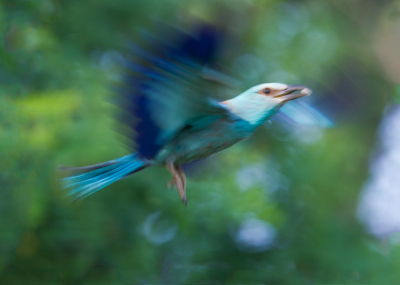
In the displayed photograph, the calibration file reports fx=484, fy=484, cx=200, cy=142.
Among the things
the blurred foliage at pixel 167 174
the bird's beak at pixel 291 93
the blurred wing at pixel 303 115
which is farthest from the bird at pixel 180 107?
the blurred foliage at pixel 167 174

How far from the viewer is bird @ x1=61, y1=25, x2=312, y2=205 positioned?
1.49 meters

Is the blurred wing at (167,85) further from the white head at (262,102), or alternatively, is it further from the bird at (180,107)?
the white head at (262,102)

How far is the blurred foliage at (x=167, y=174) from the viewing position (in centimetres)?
409

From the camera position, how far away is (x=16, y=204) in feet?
13.0

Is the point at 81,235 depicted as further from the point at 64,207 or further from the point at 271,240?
the point at 271,240

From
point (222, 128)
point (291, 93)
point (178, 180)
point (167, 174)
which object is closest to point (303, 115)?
point (291, 93)

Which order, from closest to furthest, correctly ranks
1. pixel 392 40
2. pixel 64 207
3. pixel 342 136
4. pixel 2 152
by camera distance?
1. pixel 2 152
2. pixel 64 207
3. pixel 392 40
4. pixel 342 136

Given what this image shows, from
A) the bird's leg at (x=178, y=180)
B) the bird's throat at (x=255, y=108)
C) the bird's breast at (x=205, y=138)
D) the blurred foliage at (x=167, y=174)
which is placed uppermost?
the blurred foliage at (x=167, y=174)

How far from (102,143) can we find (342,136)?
161 inches

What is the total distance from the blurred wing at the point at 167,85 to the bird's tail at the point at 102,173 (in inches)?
7.6

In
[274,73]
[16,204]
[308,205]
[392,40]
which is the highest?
[392,40]

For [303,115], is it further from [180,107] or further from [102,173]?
[102,173]

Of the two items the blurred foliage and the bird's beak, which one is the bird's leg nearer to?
the bird's beak

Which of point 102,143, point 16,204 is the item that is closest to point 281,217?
point 102,143
